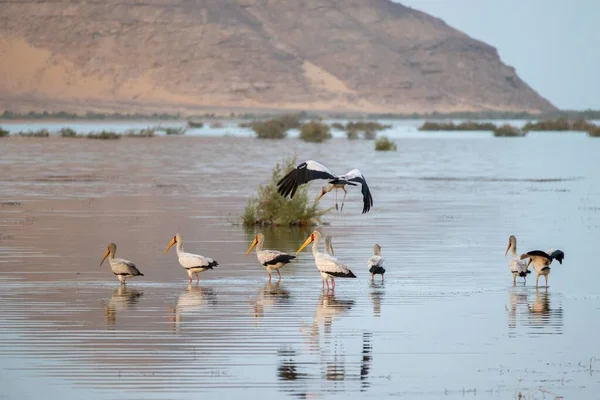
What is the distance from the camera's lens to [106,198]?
3083 cm

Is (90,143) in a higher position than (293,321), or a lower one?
higher

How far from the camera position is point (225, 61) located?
15862cm

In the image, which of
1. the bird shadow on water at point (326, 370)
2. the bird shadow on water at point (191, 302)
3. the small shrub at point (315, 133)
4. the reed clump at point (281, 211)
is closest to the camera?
the bird shadow on water at point (326, 370)

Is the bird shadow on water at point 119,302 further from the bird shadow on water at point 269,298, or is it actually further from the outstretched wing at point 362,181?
the outstretched wing at point 362,181

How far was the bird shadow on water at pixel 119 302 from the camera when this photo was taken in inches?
514

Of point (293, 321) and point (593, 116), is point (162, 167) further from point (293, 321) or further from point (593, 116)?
point (593, 116)

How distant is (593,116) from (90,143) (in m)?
119

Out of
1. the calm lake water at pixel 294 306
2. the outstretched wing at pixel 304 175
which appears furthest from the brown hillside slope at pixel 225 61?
the outstretched wing at pixel 304 175

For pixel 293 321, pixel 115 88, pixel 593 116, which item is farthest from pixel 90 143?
pixel 593 116

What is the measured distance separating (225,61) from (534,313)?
146m

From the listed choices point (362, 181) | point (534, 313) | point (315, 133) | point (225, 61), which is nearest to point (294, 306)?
point (534, 313)

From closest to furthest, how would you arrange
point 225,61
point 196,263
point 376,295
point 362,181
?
point 376,295 < point 196,263 < point 362,181 < point 225,61

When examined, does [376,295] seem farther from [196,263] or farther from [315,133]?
[315,133]

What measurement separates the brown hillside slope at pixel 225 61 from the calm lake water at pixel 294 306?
12107 cm
